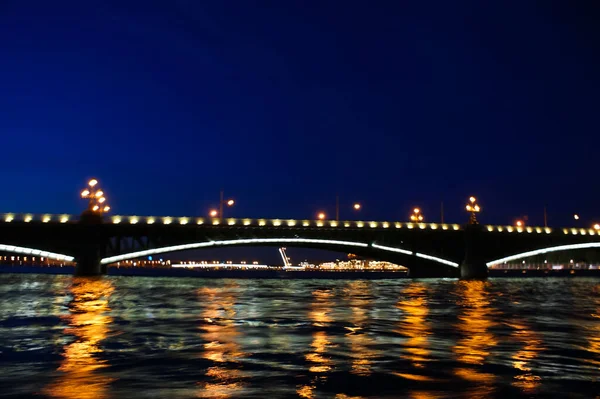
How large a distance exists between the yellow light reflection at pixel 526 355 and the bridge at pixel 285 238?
77507 millimetres

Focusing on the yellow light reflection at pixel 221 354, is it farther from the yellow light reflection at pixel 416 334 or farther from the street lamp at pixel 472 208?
the street lamp at pixel 472 208

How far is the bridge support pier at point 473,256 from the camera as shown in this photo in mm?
115738

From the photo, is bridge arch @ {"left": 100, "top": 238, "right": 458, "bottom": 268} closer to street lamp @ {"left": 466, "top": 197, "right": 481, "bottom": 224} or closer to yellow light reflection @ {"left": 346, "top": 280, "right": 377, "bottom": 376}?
street lamp @ {"left": 466, "top": 197, "right": 481, "bottom": 224}

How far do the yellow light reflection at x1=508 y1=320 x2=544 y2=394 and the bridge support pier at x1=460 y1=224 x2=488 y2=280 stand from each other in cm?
8966

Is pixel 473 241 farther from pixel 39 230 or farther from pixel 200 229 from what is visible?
pixel 39 230

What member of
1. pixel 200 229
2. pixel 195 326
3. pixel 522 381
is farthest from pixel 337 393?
pixel 200 229

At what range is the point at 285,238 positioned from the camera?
343 ft

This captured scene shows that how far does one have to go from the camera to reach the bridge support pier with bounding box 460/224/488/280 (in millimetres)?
115738

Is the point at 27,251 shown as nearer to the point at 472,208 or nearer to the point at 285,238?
the point at 285,238

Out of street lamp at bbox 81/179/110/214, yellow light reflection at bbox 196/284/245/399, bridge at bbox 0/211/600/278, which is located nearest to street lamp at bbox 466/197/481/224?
bridge at bbox 0/211/600/278

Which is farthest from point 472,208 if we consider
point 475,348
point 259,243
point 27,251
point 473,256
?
point 475,348

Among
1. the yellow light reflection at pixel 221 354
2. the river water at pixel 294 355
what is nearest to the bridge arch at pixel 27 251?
the river water at pixel 294 355

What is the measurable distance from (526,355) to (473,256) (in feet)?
335

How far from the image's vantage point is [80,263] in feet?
322
